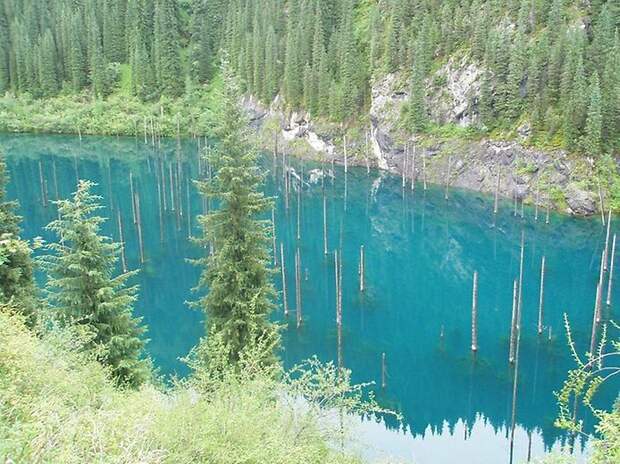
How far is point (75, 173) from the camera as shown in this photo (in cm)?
10525

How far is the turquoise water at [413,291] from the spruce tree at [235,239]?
1337 centimetres

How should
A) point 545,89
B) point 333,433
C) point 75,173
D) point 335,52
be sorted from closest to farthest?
point 333,433, point 545,89, point 75,173, point 335,52

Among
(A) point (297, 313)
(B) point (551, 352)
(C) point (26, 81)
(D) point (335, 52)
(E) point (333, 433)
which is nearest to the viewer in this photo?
(E) point (333, 433)

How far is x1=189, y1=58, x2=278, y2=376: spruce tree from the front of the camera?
92.6 ft

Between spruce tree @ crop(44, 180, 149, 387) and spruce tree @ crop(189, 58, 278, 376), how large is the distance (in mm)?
3632

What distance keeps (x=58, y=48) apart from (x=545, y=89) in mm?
135449

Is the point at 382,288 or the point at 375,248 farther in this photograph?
the point at 375,248

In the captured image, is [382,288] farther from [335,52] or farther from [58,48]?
[58,48]

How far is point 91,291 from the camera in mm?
25797

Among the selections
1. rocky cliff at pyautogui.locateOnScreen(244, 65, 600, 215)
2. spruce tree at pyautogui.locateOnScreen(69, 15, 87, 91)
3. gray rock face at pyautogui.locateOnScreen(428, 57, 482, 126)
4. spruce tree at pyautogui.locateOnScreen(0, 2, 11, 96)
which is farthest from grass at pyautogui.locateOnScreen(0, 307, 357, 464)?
spruce tree at pyautogui.locateOnScreen(0, 2, 11, 96)

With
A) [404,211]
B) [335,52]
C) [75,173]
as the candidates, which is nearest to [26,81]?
[75,173]

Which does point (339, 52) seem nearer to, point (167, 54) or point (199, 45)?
point (167, 54)

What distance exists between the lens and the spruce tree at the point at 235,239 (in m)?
28.2

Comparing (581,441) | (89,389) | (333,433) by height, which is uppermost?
(89,389)
